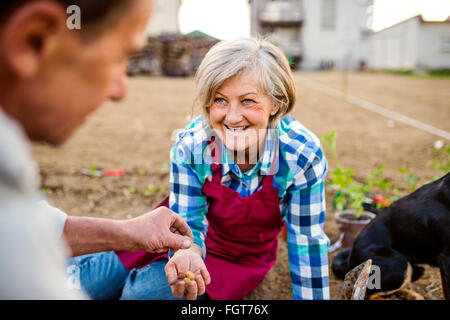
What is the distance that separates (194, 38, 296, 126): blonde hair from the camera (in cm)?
210

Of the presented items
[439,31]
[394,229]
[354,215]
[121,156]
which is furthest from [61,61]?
[439,31]

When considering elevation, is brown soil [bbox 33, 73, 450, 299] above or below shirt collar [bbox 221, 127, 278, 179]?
below

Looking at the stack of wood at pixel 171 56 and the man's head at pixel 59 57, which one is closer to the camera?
the man's head at pixel 59 57

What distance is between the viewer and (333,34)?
33.5m

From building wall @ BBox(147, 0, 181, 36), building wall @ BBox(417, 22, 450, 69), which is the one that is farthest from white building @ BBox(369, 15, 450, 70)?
building wall @ BBox(147, 0, 181, 36)

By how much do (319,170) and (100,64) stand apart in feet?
5.37

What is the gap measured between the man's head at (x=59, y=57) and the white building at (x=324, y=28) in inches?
1325

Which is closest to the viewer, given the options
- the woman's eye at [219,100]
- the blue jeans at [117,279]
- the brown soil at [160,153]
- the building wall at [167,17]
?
the woman's eye at [219,100]

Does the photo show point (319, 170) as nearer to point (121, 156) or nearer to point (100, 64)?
point (100, 64)

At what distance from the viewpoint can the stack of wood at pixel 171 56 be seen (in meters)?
21.2

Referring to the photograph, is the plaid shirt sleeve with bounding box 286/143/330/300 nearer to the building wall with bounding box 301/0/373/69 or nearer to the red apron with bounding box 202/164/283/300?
the red apron with bounding box 202/164/283/300

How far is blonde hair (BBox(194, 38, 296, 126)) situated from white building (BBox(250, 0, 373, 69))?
32.1 metres

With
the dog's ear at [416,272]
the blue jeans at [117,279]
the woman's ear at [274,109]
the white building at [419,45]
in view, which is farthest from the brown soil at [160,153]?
the white building at [419,45]

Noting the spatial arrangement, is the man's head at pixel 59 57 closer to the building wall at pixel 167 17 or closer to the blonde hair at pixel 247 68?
the blonde hair at pixel 247 68
